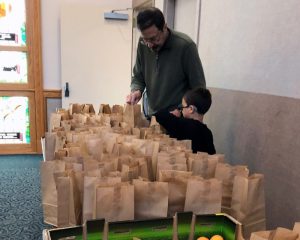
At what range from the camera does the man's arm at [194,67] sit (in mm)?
1688

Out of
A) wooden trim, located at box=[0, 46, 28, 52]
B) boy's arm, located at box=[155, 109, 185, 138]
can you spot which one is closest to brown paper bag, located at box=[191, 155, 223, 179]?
boy's arm, located at box=[155, 109, 185, 138]

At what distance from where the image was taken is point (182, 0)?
2.96 m

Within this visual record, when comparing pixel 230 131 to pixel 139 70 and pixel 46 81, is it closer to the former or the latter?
pixel 139 70

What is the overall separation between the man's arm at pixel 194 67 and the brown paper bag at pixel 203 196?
40.5 inches

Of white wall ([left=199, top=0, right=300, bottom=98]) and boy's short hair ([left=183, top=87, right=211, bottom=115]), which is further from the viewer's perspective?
boy's short hair ([left=183, top=87, right=211, bottom=115])

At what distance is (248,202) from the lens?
74cm

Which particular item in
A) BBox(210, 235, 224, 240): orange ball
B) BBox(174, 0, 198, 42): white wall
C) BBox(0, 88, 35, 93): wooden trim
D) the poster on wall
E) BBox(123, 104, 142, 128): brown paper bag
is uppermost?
BBox(174, 0, 198, 42): white wall

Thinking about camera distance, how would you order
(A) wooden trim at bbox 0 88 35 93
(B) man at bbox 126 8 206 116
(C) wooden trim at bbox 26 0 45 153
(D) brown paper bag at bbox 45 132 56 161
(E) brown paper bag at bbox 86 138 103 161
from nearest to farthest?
(E) brown paper bag at bbox 86 138 103 161 → (D) brown paper bag at bbox 45 132 56 161 → (B) man at bbox 126 8 206 116 → (C) wooden trim at bbox 26 0 45 153 → (A) wooden trim at bbox 0 88 35 93

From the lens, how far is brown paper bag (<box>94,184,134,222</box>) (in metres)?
0.64

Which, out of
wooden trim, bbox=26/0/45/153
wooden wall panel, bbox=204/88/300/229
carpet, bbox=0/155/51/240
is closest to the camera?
wooden wall panel, bbox=204/88/300/229

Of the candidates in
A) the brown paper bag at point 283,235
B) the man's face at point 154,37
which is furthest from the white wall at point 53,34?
the brown paper bag at point 283,235

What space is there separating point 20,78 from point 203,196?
3715 mm

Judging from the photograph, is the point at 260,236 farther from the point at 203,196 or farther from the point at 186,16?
the point at 186,16

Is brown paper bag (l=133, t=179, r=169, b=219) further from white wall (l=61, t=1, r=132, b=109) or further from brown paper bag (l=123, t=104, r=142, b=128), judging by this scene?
white wall (l=61, t=1, r=132, b=109)
